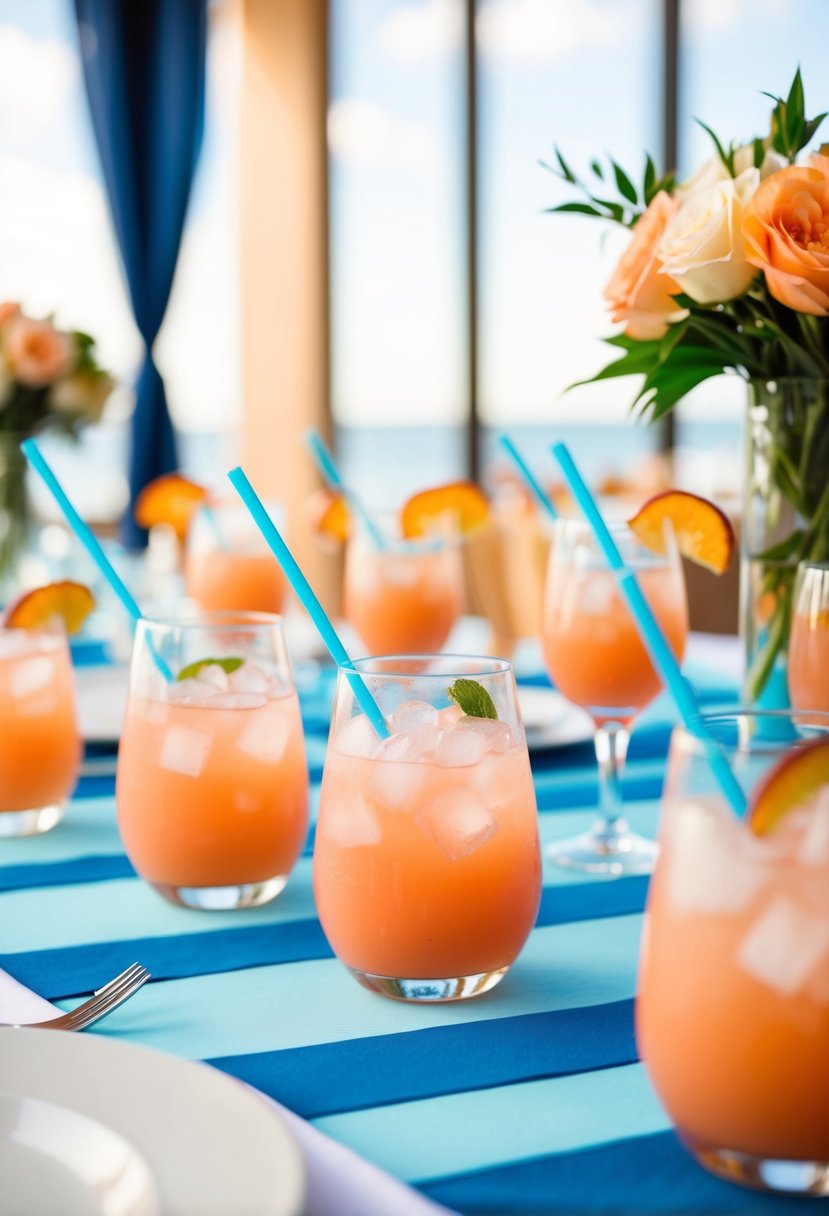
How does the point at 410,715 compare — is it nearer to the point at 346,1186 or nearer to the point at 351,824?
the point at 351,824

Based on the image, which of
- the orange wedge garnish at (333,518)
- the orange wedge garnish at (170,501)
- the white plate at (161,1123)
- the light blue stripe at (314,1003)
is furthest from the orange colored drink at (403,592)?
the white plate at (161,1123)

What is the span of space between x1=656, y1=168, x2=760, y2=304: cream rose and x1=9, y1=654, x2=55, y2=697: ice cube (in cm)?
66

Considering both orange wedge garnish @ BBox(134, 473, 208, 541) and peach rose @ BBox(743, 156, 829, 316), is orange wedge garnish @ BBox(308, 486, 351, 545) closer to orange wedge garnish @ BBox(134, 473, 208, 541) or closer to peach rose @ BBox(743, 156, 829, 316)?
orange wedge garnish @ BBox(134, 473, 208, 541)

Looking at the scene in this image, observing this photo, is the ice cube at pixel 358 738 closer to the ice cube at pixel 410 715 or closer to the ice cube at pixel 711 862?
the ice cube at pixel 410 715

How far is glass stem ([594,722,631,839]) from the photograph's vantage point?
48.5 inches

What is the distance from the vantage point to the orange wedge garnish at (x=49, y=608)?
1290 mm

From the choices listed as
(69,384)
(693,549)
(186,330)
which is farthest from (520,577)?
(186,330)

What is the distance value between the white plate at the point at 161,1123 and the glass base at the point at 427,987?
23cm

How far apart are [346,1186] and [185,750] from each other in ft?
1.68

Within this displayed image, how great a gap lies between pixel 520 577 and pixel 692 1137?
7.44 feet

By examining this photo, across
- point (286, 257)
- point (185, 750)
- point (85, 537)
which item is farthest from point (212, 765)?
point (286, 257)

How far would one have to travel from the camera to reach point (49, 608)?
1311 millimetres

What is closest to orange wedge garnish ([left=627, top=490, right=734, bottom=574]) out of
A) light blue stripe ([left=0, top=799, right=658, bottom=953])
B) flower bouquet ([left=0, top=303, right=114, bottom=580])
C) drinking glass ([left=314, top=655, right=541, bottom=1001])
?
light blue stripe ([left=0, top=799, right=658, bottom=953])

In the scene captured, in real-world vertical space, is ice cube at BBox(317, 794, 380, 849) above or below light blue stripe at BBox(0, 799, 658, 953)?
above
